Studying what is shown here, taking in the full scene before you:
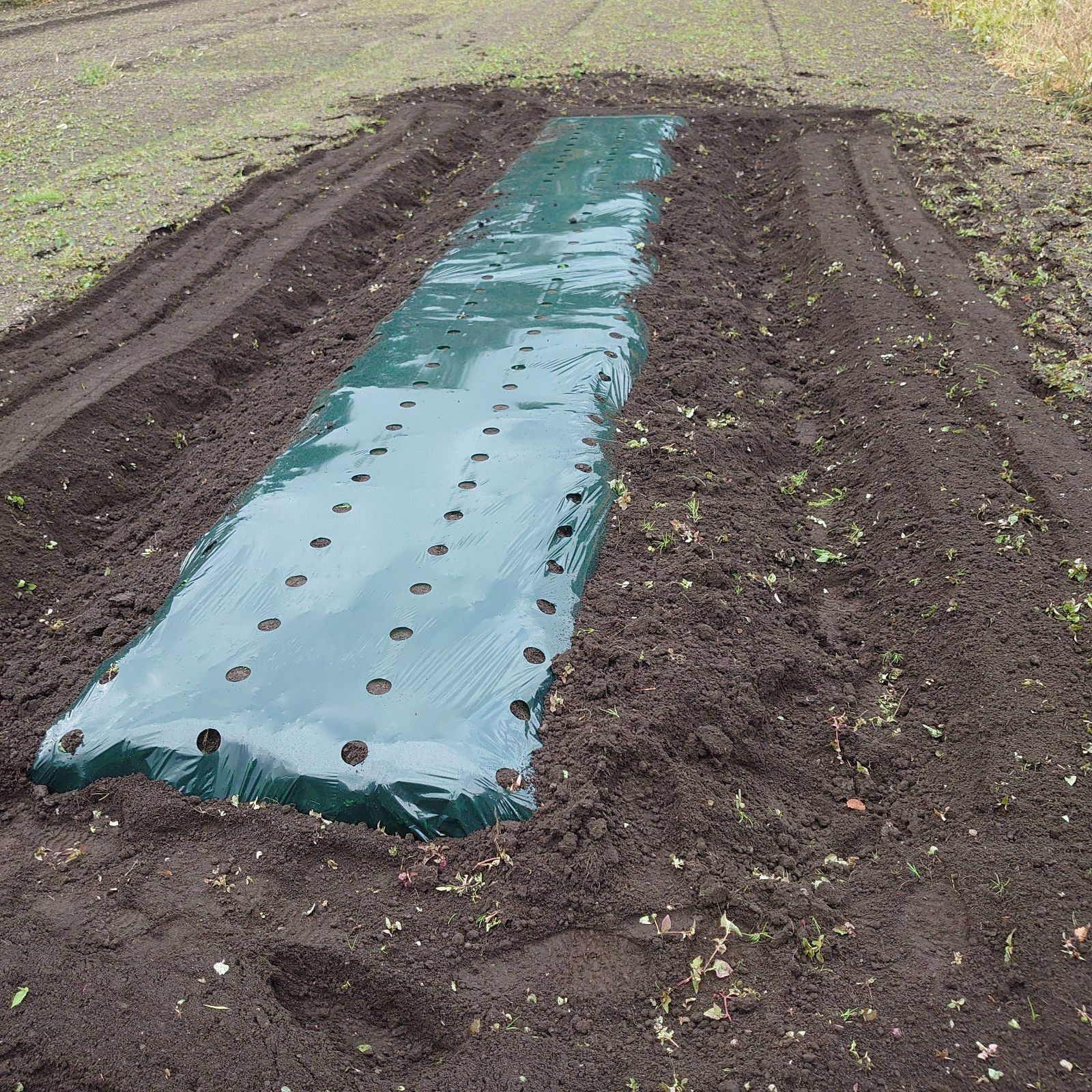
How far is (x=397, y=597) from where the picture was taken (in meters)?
2.94

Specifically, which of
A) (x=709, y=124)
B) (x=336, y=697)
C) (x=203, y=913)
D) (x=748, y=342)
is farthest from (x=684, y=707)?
(x=709, y=124)

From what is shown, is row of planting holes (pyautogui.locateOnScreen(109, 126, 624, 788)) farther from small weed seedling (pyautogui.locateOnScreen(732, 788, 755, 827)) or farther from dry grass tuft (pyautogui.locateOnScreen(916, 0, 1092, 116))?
dry grass tuft (pyautogui.locateOnScreen(916, 0, 1092, 116))

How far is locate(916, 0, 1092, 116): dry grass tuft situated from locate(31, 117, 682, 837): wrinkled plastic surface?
6756 millimetres

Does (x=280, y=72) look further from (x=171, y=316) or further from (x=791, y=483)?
(x=791, y=483)

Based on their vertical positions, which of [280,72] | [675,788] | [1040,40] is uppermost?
[280,72]

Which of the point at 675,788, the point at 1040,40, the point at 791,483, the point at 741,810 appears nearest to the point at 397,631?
the point at 675,788

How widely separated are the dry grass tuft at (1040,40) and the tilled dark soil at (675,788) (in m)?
5.29

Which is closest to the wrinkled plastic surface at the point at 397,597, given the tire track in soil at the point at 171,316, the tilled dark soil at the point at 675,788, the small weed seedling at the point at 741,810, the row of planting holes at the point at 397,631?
the row of planting holes at the point at 397,631

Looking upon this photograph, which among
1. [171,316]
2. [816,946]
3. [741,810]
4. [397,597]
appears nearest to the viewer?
[816,946]

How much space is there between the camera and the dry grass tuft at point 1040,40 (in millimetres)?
8258

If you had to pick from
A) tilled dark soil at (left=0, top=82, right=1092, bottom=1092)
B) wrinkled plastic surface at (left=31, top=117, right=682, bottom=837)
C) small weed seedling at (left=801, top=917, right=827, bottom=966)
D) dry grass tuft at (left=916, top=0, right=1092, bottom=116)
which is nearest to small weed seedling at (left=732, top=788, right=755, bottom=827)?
tilled dark soil at (left=0, top=82, right=1092, bottom=1092)

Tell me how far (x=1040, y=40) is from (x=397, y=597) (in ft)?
33.9

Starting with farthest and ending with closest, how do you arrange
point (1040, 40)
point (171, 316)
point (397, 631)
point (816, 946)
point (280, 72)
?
point (280, 72), point (1040, 40), point (171, 316), point (397, 631), point (816, 946)

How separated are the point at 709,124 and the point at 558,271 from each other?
4.09 meters
